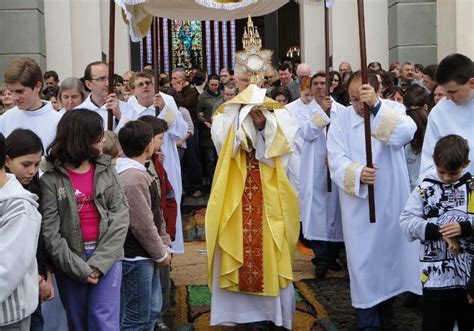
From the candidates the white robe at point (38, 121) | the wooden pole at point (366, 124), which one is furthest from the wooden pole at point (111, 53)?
the wooden pole at point (366, 124)

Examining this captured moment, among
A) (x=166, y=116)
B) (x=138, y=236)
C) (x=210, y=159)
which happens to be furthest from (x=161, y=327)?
(x=210, y=159)

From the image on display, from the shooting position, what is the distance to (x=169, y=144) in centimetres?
769

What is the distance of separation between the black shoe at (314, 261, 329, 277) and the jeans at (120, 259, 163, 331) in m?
3.09

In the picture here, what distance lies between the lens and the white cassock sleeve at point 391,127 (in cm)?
544

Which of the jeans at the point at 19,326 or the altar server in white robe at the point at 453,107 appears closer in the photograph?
the jeans at the point at 19,326

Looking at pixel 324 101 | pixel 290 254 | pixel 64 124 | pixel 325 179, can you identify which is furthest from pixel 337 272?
pixel 64 124

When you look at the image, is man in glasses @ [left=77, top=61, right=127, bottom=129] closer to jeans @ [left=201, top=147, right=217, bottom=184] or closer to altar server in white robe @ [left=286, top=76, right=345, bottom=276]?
altar server in white robe @ [left=286, top=76, right=345, bottom=276]

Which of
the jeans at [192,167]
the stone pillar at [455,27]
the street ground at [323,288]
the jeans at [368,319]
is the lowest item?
the street ground at [323,288]

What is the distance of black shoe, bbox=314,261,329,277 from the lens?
7453 millimetres

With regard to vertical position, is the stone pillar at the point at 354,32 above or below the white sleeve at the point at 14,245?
above

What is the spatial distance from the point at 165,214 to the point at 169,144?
7.38ft

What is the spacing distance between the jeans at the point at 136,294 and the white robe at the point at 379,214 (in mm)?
1667

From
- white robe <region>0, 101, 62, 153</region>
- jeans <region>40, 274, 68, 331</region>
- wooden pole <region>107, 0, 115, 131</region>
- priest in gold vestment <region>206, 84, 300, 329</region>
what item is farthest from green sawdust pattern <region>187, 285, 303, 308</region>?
white robe <region>0, 101, 62, 153</region>

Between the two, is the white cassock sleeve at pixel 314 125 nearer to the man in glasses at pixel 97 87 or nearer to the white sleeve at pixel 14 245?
the man in glasses at pixel 97 87
